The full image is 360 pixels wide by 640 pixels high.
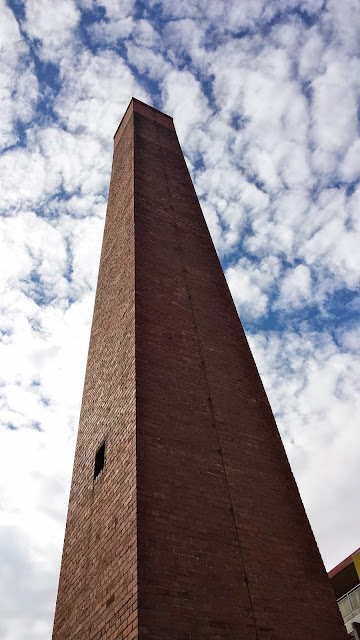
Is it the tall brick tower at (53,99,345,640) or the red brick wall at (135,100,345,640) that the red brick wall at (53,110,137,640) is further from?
the red brick wall at (135,100,345,640)

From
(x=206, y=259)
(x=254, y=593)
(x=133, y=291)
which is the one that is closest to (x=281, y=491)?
A: (x=254, y=593)

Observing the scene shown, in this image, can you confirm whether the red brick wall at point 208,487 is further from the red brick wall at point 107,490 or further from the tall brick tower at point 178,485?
the red brick wall at point 107,490

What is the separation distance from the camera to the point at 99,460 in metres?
6.21

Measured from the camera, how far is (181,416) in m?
5.88

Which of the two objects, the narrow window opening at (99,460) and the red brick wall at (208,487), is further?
the narrow window opening at (99,460)

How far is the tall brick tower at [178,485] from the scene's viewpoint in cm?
446

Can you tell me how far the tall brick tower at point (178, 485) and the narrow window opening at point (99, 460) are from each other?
0.03m

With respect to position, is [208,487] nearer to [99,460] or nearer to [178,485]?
[178,485]

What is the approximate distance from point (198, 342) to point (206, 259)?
2505 mm

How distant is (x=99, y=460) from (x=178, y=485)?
1.47 meters

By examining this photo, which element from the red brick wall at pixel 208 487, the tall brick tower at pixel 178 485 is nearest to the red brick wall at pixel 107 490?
the tall brick tower at pixel 178 485

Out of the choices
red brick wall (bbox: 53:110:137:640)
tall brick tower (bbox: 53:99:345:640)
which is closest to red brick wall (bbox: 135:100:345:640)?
tall brick tower (bbox: 53:99:345:640)

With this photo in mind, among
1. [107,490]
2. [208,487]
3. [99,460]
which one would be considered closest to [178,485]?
[208,487]

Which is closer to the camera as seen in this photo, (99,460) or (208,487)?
(208,487)
